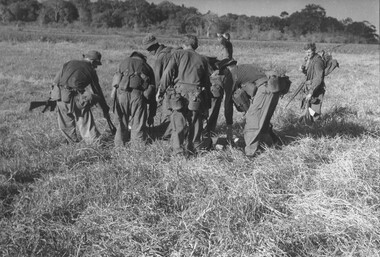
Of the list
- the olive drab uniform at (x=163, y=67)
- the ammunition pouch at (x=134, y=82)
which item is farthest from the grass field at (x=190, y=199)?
the ammunition pouch at (x=134, y=82)

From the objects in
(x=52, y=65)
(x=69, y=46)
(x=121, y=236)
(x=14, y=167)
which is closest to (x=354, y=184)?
(x=121, y=236)

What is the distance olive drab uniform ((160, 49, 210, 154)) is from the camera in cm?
585

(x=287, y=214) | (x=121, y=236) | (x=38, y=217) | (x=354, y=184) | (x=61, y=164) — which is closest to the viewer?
(x=121, y=236)

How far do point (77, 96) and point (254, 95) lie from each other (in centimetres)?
283

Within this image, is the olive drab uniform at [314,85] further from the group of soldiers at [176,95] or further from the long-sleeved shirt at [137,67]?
the long-sleeved shirt at [137,67]

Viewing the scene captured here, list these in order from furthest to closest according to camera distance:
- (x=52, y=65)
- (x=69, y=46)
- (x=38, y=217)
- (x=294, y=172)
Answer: (x=69, y=46) → (x=52, y=65) → (x=294, y=172) → (x=38, y=217)

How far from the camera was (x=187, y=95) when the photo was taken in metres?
5.98

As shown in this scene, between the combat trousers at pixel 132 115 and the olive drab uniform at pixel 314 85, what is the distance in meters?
3.58

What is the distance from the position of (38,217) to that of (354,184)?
3.63 m

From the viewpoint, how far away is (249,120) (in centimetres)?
590

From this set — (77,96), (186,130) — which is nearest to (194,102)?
(186,130)

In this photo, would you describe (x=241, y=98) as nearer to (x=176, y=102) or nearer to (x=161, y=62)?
(x=176, y=102)

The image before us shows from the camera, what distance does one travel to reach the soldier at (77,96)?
6.19 meters

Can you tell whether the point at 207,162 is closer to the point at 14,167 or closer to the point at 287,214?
the point at 287,214
